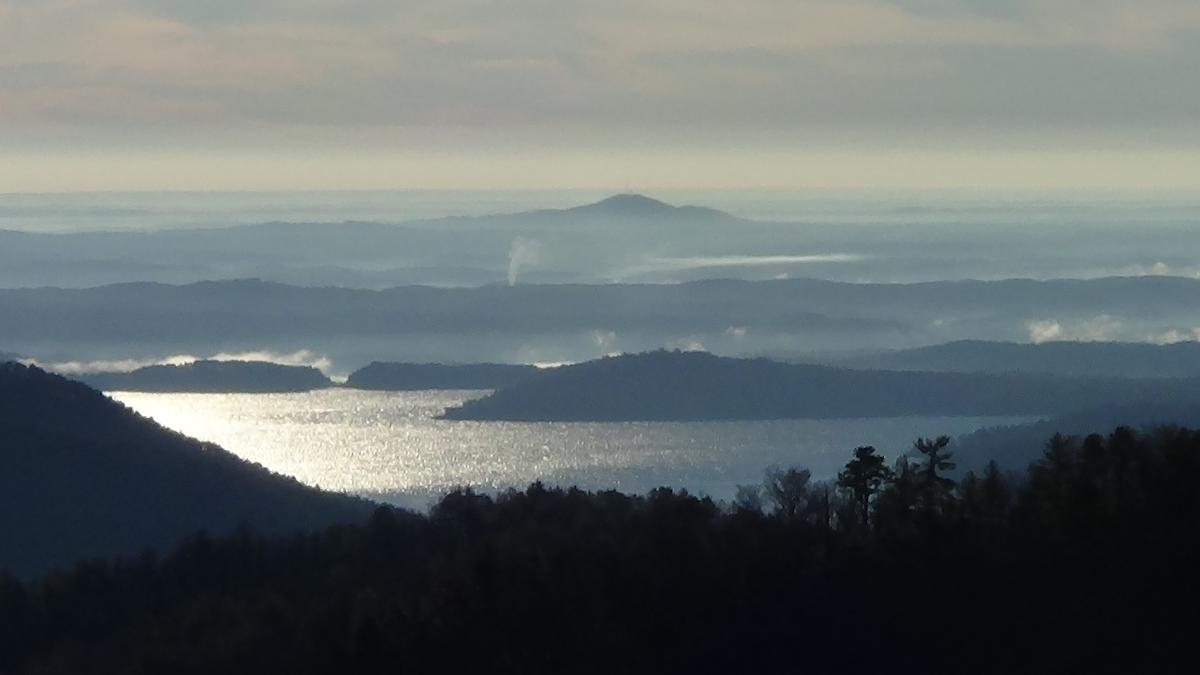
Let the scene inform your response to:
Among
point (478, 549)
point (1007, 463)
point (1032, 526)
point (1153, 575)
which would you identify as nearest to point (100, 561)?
point (478, 549)

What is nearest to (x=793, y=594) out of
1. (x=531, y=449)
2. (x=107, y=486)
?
(x=107, y=486)

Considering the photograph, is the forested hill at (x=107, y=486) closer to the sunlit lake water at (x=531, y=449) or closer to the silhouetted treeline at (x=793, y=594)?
the sunlit lake water at (x=531, y=449)

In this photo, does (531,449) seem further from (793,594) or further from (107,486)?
(793,594)

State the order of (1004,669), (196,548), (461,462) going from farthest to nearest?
(461,462) → (196,548) → (1004,669)

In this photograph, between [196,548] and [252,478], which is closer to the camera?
[196,548]

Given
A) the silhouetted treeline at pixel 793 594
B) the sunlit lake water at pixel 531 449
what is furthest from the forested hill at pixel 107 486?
the silhouetted treeline at pixel 793 594

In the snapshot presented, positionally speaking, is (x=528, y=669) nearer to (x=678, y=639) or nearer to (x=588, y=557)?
(x=678, y=639)
